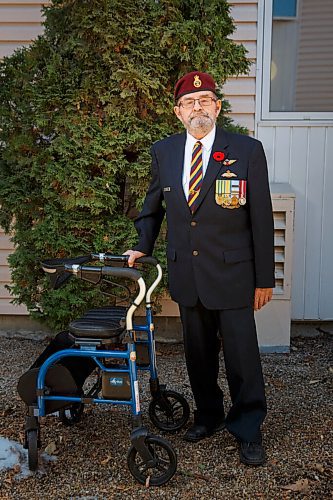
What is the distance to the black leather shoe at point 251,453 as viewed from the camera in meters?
2.97

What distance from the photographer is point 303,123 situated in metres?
5.05

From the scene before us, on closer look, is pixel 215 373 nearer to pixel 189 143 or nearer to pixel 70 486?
pixel 70 486

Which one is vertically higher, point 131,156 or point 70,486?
point 131,156

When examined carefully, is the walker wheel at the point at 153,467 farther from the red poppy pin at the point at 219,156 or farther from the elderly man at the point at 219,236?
the red poppy pin at the point at 219,156

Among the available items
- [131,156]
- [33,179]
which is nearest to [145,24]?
[131,156]

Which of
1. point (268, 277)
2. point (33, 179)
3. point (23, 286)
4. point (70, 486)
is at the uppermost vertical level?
point (33, 179)

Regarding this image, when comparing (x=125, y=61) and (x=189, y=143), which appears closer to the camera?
(x=189, y=143)

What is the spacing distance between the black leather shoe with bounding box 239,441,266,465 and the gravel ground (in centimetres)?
3

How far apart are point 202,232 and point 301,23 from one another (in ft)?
10.2

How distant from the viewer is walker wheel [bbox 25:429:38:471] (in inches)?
113

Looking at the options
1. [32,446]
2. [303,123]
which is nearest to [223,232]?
[32,446]

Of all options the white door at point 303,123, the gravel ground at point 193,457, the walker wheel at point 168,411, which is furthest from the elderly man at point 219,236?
the white door at point 303,123

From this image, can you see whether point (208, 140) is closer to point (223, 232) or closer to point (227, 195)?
point (227, 195)

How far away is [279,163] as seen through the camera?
5074mm
